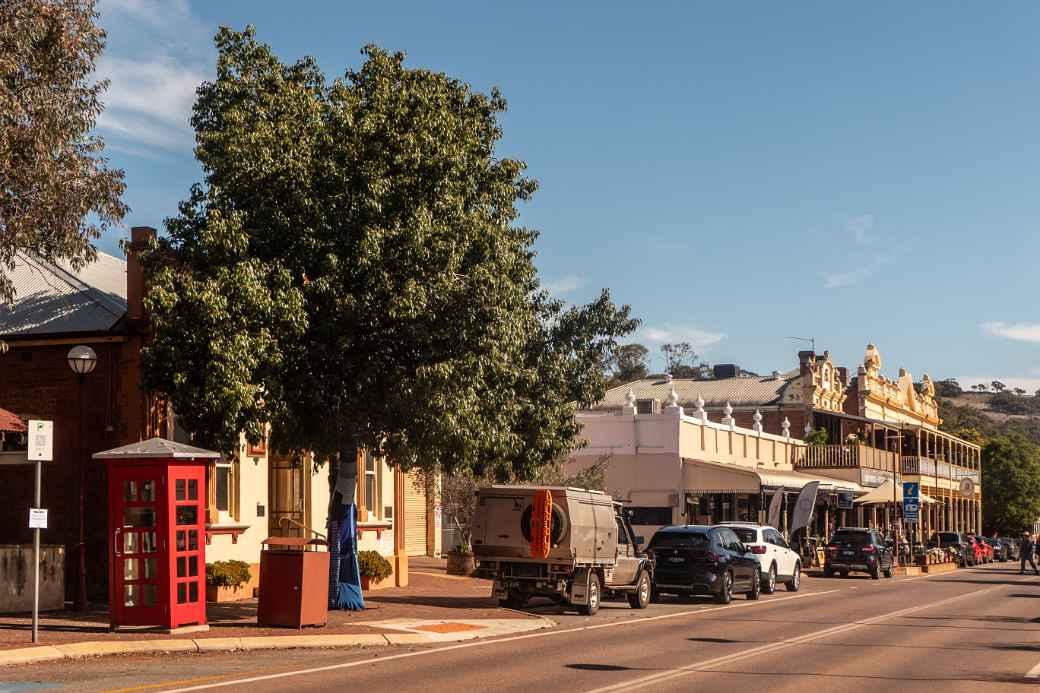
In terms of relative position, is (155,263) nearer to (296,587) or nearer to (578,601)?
(296,587)

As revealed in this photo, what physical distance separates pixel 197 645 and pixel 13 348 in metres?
9.78

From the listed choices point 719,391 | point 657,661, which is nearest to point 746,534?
point 657,661

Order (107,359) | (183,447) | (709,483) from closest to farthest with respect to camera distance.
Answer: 1. (183,447)
2. (107,359)
3. (709,483)

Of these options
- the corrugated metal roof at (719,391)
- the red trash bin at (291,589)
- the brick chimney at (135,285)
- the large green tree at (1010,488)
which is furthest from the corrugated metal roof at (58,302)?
the large green tree at (1010,488)

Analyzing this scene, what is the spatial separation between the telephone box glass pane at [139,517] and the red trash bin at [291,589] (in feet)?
6.37

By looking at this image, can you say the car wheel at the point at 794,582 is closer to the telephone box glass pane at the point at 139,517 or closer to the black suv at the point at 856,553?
the black suv at the point at 856,553

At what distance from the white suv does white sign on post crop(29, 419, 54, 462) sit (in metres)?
19.5

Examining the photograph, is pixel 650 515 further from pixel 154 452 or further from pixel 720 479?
pixel 154 452

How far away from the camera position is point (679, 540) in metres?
30.0

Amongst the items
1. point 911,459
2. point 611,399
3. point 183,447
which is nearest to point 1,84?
point 183,447

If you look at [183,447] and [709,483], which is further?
[709,483]

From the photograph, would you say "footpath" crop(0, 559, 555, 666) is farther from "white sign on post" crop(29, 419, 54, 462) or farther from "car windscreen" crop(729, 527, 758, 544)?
"car windscreen" crop(729, 527, 758, 544)

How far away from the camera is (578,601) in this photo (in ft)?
82.0

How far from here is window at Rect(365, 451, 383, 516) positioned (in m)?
32.0
